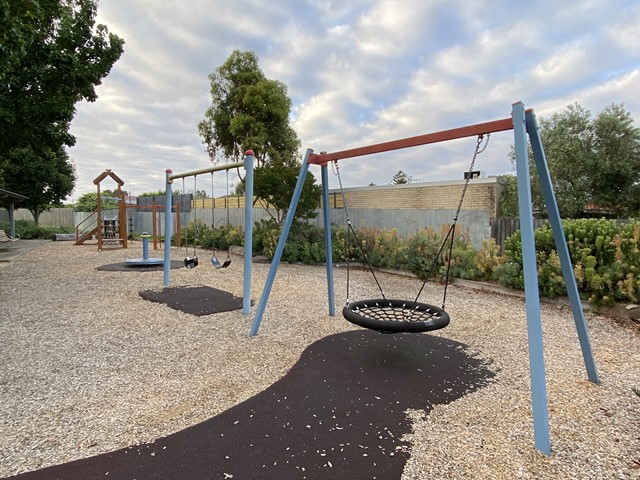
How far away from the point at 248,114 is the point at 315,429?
50.1 ft

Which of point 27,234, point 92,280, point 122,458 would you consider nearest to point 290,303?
point 122,458

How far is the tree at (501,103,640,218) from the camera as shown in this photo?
1222 centimetres

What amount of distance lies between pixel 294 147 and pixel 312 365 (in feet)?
47.8

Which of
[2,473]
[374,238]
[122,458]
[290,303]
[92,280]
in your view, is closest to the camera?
[2,473]

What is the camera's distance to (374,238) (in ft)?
27.1

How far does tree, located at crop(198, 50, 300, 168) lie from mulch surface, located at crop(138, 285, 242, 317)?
10395 mm

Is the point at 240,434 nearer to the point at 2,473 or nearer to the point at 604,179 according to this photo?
the point at 2,473

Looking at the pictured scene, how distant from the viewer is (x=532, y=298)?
194 cm

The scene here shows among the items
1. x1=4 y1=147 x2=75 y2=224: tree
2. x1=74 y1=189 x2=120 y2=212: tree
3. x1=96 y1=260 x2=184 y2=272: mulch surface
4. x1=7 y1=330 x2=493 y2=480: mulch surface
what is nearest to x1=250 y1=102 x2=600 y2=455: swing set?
x1=7 y1=330 x2=493 y2=480: mulch surface

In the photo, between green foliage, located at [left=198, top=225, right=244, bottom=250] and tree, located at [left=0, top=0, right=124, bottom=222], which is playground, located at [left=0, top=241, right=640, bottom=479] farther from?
green foliage, located at [left=198, top=225, right=244, bottom=250]

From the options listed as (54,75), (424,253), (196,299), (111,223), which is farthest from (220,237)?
(424,253)

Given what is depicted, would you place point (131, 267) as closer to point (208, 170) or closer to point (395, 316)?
point (208, 170)

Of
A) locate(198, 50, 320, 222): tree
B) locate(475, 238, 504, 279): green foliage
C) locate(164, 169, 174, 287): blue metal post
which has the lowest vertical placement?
locate(475, 238, 504, 279): green foliage

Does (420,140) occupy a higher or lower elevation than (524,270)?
higher
